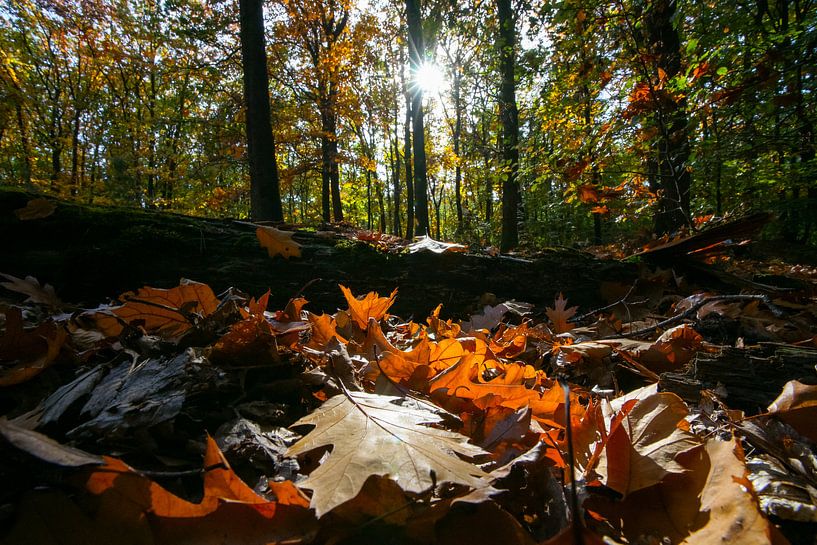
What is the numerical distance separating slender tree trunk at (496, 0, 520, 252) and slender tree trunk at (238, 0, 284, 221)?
175 inches

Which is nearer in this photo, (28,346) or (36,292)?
(28,346)

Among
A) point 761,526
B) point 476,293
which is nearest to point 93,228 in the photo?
point 476,293

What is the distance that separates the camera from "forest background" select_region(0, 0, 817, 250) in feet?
12.4

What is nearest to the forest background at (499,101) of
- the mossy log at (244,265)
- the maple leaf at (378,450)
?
the mossy log at (244,265)

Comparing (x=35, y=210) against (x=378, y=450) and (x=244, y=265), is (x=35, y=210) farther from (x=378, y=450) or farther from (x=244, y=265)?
(x=378, y=450)

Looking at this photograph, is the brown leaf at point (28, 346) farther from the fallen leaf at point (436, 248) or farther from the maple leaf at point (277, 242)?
the fallen leaf at point (436, 248)

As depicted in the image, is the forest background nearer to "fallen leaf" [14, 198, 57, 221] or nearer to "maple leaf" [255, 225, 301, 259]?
"maple leaf" [255, 225, 301, 259]

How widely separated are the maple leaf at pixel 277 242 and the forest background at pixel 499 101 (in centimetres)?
323

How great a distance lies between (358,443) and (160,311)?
976 mm

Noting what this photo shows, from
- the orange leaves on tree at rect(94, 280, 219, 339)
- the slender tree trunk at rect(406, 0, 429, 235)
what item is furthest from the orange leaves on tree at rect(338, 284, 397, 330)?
the slender tree trunk at rect(406, 0, 429, 235)

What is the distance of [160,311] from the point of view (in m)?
1.24

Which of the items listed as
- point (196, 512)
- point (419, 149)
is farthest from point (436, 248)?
point (419, 149)

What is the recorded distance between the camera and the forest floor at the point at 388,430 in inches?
20.7

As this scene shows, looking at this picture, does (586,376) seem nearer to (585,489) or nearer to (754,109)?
(585,489)
